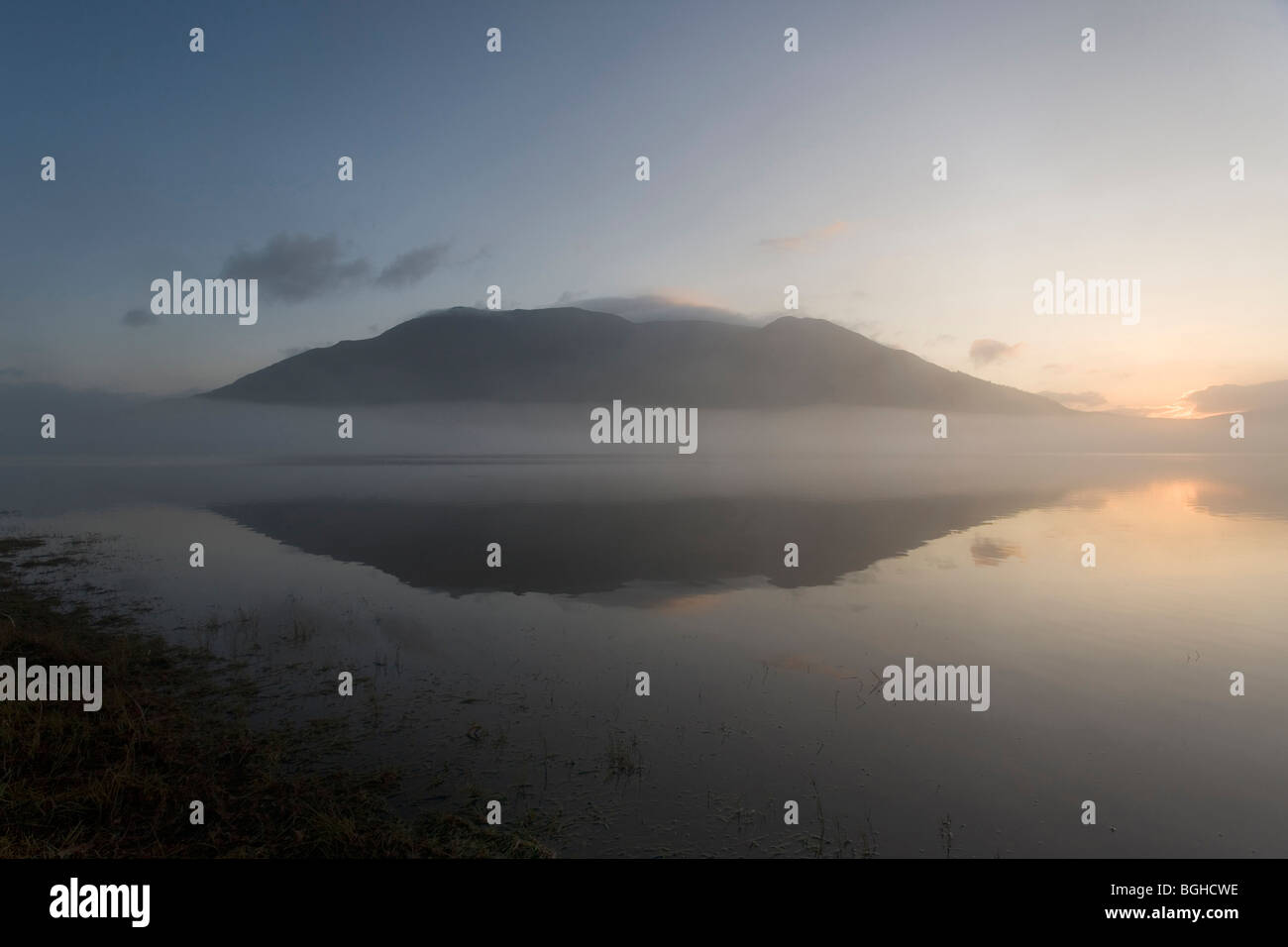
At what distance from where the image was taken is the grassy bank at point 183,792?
7531 millimetres

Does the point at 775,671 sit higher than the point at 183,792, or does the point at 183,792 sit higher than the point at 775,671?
the point at 775,671

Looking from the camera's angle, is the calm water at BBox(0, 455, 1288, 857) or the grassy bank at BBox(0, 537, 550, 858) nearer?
the grassy bank at BBox(0, 537, 550, 858)

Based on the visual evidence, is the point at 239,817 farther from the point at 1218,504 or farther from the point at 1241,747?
the point at 1218,504

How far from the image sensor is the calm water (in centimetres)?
919

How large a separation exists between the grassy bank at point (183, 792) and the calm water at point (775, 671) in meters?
0.77

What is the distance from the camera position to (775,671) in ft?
49.4

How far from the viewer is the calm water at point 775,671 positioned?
9.19 metres

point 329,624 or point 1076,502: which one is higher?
point 1076,502

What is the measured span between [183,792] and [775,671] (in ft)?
37.6

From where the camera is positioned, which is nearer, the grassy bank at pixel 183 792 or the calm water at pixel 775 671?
the grassy bank at pixel 183 792

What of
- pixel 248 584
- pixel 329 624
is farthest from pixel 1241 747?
pixel 248 584

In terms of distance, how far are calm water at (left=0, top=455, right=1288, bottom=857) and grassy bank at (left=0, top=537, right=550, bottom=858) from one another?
77cm
